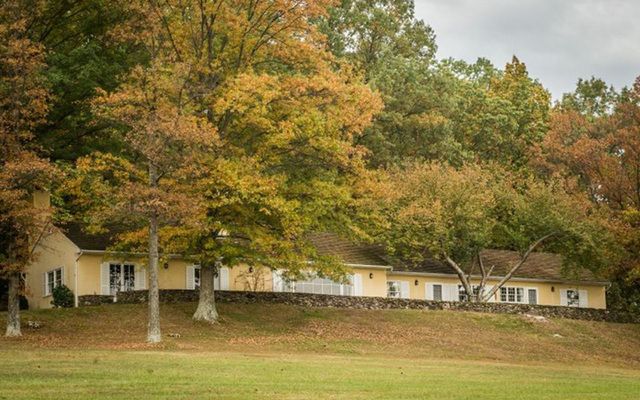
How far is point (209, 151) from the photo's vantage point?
37.7 meters

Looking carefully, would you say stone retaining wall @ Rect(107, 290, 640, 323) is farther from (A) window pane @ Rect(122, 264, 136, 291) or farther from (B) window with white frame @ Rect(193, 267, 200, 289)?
(B) window with white frame @ Rect(193, 267, 200, 289)

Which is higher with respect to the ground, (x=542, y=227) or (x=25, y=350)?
(x=542, y=227)

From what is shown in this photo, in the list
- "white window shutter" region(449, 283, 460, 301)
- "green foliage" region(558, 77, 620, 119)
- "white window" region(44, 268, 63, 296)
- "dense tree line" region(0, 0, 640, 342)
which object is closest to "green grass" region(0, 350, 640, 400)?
"dense tree line" region(0, 0, 640, 342)

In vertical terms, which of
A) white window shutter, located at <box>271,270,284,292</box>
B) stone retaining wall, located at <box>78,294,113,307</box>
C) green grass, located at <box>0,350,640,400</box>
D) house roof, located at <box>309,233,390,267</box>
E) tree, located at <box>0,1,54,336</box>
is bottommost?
green grass, located at <box>0,350,640,400</box>

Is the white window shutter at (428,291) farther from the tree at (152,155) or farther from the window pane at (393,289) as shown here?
the tree at (152,155)

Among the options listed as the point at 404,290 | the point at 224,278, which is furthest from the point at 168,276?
the point at 404,290

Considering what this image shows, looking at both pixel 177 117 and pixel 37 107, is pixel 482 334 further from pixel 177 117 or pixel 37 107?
pixel 37 107

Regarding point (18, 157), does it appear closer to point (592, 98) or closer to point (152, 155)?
point (152, 155)

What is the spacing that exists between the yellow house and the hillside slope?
247 cm

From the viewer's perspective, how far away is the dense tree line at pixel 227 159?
3462cm

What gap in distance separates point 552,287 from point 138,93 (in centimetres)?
3125

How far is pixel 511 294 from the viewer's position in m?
56.1

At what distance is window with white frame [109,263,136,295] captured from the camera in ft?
144

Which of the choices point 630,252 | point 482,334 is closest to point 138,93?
point 482,334
